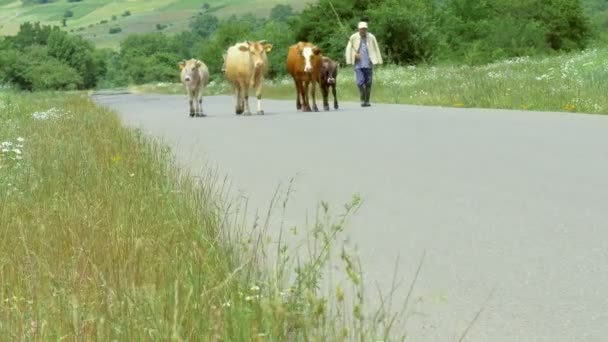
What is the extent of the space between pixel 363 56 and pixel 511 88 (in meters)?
5.09

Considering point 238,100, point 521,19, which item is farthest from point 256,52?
point 521,19

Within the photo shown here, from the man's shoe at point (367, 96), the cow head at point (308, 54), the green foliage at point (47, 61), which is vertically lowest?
the green foliage at point (47, 61)

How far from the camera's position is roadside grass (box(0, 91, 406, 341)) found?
369cm

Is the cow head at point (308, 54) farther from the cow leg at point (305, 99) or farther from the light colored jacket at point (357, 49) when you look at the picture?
the light colored jacket at point (357, 49)

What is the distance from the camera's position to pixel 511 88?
2358cm

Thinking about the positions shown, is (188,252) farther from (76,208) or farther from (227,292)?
(76,208)

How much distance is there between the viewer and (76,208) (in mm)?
6707

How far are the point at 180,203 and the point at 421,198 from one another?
2433mm

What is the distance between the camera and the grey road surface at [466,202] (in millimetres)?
4957

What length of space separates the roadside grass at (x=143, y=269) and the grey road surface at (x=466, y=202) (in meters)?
0.40

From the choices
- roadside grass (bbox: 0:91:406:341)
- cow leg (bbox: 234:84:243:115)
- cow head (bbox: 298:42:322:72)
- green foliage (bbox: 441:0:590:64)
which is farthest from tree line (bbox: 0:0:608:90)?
roadside grass (bbox: 0:91:406:341)

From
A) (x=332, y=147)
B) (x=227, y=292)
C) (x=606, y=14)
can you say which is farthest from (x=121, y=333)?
(x=606, y=14)

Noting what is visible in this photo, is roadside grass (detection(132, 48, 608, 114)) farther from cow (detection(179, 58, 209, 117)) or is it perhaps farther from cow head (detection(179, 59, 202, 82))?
cow head (detection(179, 59, 202, 82))

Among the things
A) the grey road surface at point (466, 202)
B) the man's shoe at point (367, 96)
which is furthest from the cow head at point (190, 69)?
the grey road surface at point (466, 202)
